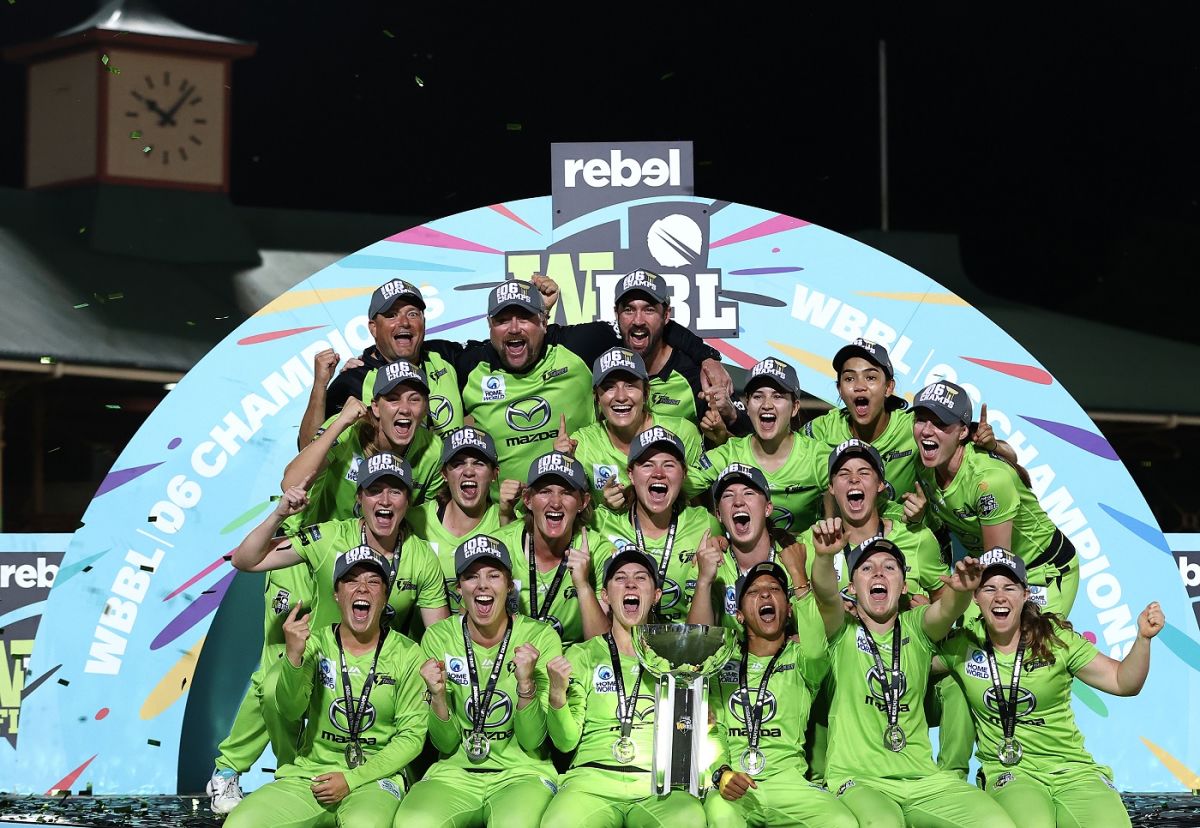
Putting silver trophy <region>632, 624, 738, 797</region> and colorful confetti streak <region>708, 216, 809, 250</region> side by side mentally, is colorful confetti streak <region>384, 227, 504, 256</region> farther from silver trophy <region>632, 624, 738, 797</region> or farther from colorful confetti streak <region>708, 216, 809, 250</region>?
silver trophy <region>632, 624, 738, 797</region>

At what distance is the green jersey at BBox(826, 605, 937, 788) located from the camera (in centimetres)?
643

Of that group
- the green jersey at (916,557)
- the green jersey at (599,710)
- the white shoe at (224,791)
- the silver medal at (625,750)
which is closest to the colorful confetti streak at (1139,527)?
the green jersey at (916,557)

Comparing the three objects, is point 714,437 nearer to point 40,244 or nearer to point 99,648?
point 99,648

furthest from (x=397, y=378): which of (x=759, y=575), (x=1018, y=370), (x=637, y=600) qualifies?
(x=1018, y=370)

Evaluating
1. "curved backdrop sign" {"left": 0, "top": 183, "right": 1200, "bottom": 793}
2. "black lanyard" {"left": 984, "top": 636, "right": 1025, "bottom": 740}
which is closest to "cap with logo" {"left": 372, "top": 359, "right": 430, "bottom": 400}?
"curved backdrop sign" {"left": 0, "top": 183, "right": 1200, "bottom": 793}

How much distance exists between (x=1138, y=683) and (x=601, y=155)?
3767 millimetres

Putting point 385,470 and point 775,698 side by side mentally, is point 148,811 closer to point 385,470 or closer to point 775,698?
point 385,470

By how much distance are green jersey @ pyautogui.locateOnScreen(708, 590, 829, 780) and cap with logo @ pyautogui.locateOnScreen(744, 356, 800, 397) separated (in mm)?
1030

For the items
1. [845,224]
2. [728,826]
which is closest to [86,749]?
[728,826]

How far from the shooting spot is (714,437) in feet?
24.6

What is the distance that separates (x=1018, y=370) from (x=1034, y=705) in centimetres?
238

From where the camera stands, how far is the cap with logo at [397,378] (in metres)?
7.14

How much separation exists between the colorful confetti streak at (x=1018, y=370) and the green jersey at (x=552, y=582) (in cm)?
257

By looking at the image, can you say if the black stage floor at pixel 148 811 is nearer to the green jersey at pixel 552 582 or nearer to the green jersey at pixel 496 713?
the green jersey at pixel 496 713
